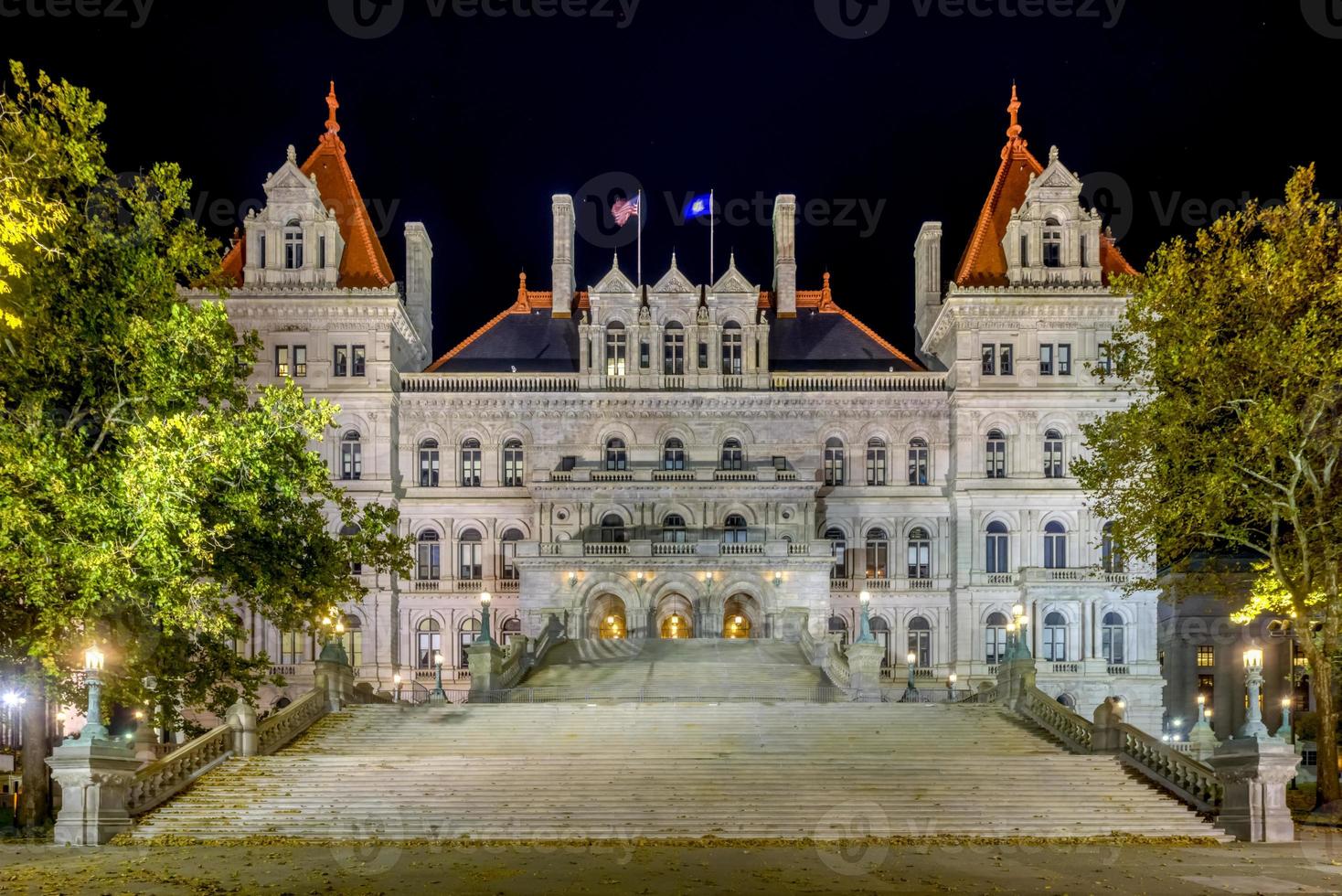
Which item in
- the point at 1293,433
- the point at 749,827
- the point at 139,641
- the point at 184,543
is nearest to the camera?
the point at 749,827

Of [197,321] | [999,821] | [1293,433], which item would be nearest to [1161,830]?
[999,821]

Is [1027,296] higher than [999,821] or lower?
higher

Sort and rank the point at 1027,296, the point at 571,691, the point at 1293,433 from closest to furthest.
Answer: the point at 1293,433 → the point at 571,691 → the point at 1027,296

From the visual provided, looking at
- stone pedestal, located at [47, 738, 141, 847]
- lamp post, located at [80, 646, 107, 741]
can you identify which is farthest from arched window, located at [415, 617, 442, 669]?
stone pedestal, located at [47, 738, 141, 847]

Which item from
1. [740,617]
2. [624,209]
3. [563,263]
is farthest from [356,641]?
[624,209]

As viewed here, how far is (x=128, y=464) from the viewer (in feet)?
87.6

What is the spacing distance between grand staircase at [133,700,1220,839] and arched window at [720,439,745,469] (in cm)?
2475

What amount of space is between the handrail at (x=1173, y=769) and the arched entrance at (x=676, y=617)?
84.8 ft

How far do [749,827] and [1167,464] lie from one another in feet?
52.8

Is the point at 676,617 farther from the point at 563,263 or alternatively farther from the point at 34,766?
the point at 34,766

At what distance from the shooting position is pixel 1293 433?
110 ft

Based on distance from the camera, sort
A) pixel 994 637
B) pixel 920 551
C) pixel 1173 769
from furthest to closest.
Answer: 1. pixel 920 551
2. pixel 994 637
3. pixel 1173 769

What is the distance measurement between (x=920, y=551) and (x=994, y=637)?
4.70 meters

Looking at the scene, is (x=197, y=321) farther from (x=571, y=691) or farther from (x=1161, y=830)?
(x=1161, y=830)
